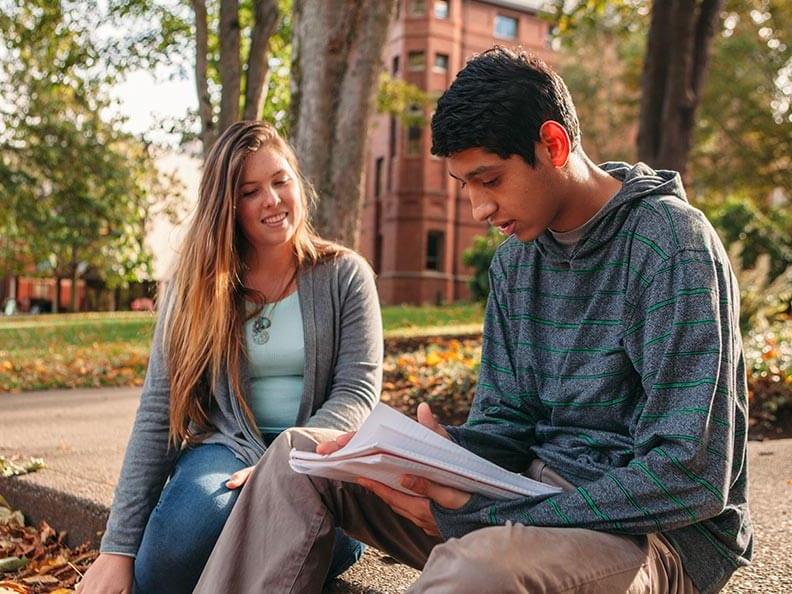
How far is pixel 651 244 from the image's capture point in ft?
6.57

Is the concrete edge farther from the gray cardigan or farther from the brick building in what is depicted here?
the brick building

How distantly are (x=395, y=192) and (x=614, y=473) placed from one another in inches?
1347

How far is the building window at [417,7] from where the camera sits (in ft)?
116

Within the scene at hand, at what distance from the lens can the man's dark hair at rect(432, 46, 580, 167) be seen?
203cm

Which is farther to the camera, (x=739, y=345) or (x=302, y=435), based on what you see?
(x=302, y=435)

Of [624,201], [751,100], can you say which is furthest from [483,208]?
[751,100]

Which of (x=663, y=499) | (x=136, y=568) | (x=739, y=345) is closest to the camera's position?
(x=663, y=499)

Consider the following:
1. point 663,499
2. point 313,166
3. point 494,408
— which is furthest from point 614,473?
point 313,166

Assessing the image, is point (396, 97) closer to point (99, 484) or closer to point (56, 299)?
point (99, 484)

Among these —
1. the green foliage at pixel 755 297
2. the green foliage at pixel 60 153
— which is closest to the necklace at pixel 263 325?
the green foliage at pixel 755 297

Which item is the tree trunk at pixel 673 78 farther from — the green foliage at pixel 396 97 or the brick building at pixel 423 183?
the brick building at pixel 423 183

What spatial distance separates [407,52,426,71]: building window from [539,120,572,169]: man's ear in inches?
1362

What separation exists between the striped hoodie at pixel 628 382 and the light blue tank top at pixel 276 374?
33.6 inches

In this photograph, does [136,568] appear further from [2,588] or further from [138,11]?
[138,11]
